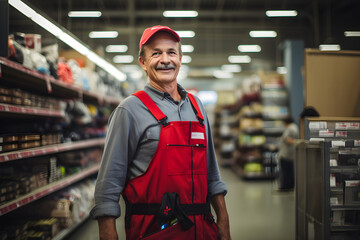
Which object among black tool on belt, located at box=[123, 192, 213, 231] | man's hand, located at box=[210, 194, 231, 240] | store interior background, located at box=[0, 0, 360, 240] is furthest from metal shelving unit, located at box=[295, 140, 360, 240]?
store interior background, located at box=[0, 0, 360, 240]

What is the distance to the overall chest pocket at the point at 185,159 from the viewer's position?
5.00 ft

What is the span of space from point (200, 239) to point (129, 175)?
0.50 metres

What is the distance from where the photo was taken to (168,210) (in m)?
1.48

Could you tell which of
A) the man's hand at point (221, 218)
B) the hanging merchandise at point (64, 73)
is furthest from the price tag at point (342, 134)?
the hanging merchandise at point (64, 73)

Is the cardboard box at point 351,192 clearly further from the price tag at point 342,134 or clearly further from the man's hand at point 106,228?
the man's hand at point 106,228

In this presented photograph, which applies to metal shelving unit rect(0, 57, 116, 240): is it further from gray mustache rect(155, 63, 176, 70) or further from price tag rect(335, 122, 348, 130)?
price tag rect(335, 122, 348, 130)

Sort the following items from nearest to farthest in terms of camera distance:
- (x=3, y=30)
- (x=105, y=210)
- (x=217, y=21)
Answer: (x=105, y=210), (x=3, y=30), (x=217, y=21)

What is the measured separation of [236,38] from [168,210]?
1619 cm

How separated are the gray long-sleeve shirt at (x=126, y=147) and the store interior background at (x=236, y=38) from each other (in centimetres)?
138

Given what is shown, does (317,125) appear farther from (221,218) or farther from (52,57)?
(52,57)

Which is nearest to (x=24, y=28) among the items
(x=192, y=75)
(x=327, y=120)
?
(x=192, y=75)

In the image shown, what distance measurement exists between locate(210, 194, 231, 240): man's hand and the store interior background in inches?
77.1

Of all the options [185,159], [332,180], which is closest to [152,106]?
[185,159]

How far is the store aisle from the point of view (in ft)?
13.4
